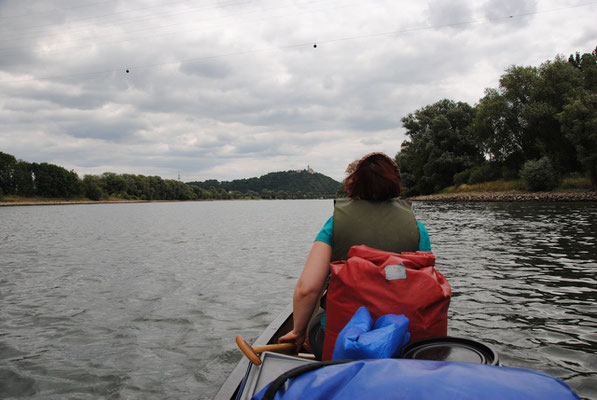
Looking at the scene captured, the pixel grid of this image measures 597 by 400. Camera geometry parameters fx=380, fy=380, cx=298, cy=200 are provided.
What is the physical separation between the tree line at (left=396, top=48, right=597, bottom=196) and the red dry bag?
46584 millimetres

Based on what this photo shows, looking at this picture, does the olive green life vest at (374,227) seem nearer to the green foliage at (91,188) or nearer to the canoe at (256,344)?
the canoe at (256,344)

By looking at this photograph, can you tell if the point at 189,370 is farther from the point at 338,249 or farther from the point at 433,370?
the point at 433,370

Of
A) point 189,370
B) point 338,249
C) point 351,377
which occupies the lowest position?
point 189,370

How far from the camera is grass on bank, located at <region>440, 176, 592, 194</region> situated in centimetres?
4584

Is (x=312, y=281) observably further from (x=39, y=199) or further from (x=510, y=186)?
(x=39, y=199)

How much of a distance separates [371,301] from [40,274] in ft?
41.2

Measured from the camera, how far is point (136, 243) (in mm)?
19203

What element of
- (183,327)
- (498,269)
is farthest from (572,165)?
(183,327)

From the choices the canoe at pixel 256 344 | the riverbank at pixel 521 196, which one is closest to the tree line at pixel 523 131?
the riverbank at pixel 521 196

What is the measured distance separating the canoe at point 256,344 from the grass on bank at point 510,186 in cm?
5245

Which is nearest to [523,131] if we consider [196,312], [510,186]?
[510,186]

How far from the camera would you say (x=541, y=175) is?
46.8 metres

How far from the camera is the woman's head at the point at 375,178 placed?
9.13 ft

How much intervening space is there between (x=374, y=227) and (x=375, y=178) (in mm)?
365
